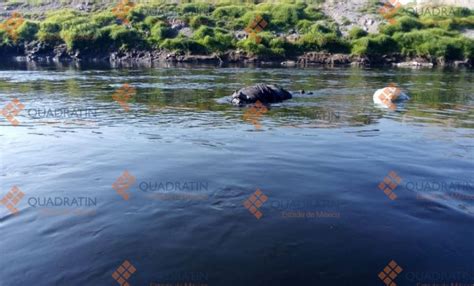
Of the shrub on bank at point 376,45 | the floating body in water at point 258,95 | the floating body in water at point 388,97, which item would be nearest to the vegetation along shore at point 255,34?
the shrub on bank at point 376,45

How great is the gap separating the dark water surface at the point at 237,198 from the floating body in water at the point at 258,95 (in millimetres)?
3068

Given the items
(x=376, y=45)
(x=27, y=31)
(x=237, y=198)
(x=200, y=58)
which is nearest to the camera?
(x=237, y=198)

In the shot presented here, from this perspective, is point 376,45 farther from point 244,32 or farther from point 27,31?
point 27,31

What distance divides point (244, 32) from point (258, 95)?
44999 mm

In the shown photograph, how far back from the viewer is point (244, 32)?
217 ft

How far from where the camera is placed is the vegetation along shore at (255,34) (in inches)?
2222

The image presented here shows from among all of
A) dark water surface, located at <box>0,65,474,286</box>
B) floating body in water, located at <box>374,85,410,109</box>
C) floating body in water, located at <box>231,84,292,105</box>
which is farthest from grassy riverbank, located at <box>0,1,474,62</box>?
dark water surface, located at <box>0,65,474,286</box>

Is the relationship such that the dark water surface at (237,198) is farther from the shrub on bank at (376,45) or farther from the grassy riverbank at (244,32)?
the grassy riverbank at (244,32)

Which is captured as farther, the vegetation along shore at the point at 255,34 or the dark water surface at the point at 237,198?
the vegetation along shore at the point at 255,34

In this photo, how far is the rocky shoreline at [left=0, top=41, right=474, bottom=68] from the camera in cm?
5366

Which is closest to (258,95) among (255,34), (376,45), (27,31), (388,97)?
(388,97)

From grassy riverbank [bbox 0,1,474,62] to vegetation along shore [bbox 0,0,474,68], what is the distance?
0.45ft

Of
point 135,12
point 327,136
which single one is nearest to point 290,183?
point 327,136

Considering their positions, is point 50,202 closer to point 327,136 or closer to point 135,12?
point 327,136
